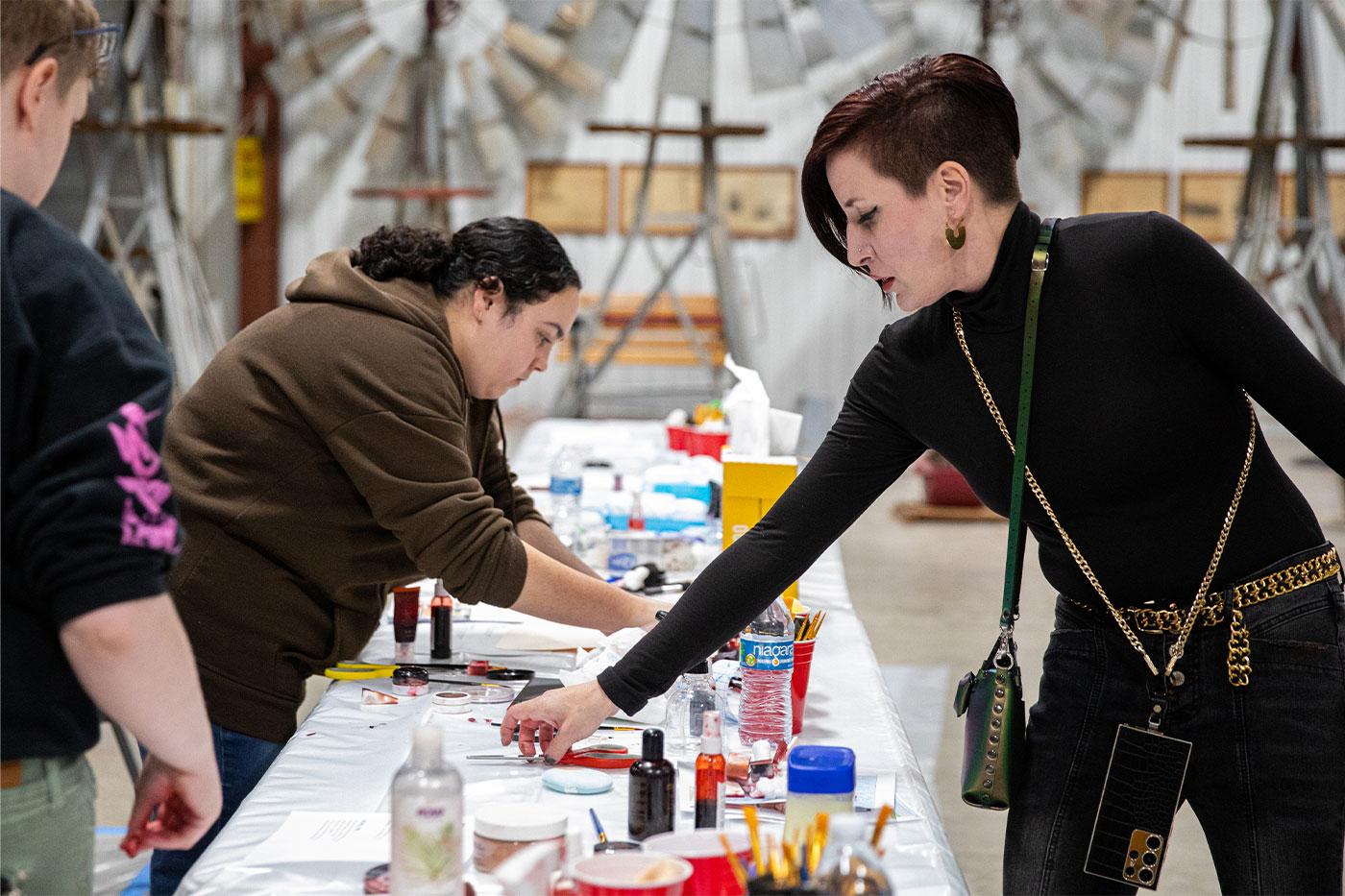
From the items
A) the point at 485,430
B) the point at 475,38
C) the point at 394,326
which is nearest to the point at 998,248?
the point at 394,326

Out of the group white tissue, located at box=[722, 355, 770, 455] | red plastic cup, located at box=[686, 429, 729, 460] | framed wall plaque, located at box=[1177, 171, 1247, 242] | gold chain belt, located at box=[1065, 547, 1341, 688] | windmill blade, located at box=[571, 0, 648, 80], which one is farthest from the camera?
framed wall plaque, located at box=[1177, 171, 1247, 242]

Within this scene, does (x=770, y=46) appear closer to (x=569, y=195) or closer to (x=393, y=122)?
(x=569, y=195)

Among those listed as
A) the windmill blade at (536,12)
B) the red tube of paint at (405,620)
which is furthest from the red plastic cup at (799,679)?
the windmill blade at (536,12)

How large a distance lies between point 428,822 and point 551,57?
9.06 m

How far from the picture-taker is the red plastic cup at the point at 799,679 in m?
1.75

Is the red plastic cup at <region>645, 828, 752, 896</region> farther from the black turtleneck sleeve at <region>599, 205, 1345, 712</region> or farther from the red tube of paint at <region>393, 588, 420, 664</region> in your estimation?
the red tube of paint at <region>393, 588, 420, 664</region>

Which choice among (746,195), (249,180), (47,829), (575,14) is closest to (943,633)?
(47,829)

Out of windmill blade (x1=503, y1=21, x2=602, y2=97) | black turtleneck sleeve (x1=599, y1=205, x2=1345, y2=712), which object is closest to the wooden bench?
windmill blade (x1=503, y1=21, x2=602, y2=97)

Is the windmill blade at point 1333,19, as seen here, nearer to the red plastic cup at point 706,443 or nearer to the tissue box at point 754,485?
the red plastic cup at point 706,443

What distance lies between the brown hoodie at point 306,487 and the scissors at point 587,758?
34 cm

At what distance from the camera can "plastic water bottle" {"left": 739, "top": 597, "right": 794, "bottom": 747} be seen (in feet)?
5.37

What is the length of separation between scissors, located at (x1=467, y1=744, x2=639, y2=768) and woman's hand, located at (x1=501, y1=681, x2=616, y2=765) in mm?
13

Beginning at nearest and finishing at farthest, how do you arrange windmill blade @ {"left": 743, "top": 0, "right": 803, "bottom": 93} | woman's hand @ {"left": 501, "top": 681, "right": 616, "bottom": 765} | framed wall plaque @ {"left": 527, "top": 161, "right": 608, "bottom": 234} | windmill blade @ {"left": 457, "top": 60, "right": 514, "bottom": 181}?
woman's hand @ {"left": 501, "top": 681, "right": 616, "bottom": 765} → windmill blade @ {"left": 743, "top": 0, "right": 803, "bottom": 93} → windmill blade @ {"left": 457, "top": 60, "right": 514, "bottom": 181} → framed wall plaque @ {"left": 527, "top": 161, "right": 608, "bottom": 234}

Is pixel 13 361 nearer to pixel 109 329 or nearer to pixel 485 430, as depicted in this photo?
pixel 109 329
